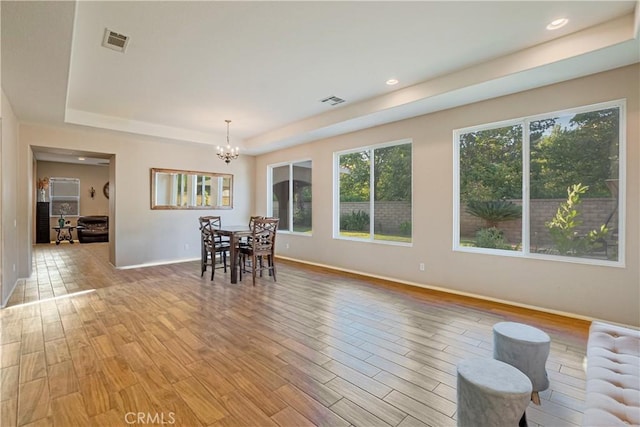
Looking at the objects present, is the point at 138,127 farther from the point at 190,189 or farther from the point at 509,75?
the point at 509,75

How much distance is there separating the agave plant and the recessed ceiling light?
6.54 ft

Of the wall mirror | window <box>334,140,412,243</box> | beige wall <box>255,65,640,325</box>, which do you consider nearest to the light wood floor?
beige wall <box>255,65,640,325</box>

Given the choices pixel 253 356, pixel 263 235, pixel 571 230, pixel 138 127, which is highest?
pixel 138 127

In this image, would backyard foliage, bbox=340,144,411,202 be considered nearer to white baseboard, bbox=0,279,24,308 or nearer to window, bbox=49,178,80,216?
white baseboard, bbox=0,279,24,308

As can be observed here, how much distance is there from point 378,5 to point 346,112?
248cm

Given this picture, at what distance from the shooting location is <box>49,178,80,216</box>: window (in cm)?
989

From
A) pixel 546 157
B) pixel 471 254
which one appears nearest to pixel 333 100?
pixel 546 157

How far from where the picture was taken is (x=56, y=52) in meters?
2.67

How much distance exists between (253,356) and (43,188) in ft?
37.6

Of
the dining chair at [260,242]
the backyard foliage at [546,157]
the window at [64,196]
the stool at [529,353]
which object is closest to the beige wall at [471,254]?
the backyard foliage at [546,157]

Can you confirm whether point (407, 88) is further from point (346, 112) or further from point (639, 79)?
point (639, 79)

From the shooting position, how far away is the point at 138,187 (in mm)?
6105

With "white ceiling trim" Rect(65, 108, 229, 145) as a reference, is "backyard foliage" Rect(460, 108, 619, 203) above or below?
below

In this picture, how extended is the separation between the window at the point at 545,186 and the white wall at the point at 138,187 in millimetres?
5759
